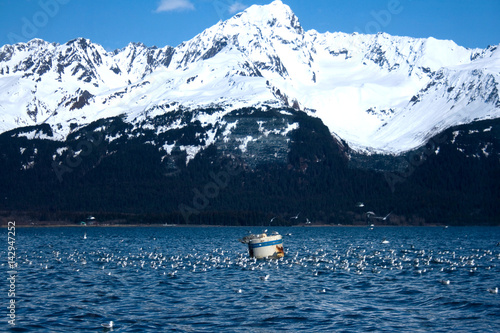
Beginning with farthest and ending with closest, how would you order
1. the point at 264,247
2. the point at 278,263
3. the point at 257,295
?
the point at 264,247
the point at 278,263
the point at 257,295

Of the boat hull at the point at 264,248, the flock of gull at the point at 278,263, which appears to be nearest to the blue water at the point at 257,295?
the flock of gull at the point at 278,263

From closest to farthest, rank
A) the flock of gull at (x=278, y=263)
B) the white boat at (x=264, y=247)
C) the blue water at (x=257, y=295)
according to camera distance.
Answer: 1. the blue water at (x=257, y=295)
2. the flock of gull at (x=278, y=263)
3. the white boat at (x=264, y=247)

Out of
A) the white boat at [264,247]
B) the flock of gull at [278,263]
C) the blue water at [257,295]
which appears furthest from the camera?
the white boat at [264,247]

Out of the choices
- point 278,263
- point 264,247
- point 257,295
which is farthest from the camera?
point 264,247

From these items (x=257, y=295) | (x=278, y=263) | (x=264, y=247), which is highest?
(x=264, y=247)

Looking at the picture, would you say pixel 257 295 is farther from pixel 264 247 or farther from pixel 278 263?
pixel 264 247

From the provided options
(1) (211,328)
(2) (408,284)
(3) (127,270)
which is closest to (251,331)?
(1) (211,328)

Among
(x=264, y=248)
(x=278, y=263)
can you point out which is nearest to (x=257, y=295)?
(x=278, y=263)

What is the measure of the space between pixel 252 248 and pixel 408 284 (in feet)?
106

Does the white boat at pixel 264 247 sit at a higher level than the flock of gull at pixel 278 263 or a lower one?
higher

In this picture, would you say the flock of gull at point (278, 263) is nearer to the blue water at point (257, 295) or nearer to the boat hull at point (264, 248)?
the blue water at point (257, 295)

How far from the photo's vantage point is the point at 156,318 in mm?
54875

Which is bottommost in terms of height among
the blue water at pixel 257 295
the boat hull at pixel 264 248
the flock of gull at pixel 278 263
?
the blue water at pixel 257 295

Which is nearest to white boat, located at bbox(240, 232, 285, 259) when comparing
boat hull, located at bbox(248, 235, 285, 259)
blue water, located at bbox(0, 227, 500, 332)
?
boat hull, located at bbox(248, 235, 285, 259)
